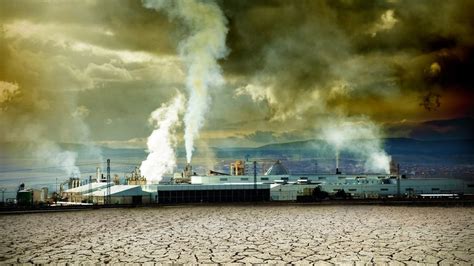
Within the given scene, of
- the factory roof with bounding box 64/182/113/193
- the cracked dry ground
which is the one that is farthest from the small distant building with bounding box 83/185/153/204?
the cracked dry ground

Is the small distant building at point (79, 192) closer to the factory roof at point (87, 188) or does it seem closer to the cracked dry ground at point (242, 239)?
the factory roof at point (87, 188)

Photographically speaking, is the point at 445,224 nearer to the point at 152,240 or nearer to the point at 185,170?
the point at 152,240

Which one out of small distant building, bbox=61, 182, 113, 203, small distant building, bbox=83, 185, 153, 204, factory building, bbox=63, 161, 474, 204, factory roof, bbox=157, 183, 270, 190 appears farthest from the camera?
small distant building, bbox=61, 182, 113, 203

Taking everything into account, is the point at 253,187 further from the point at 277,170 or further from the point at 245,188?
the point at 277,170

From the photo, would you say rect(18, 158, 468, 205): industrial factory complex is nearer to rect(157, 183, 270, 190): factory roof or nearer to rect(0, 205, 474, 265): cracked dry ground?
rect(157, 183, 270, 190): factory roof

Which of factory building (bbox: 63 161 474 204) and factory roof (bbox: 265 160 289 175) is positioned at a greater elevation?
factory roof (bbox: 265 160 289 175)

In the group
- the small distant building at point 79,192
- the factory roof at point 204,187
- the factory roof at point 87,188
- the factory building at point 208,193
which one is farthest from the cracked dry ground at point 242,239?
the factory roof at point 87,188
